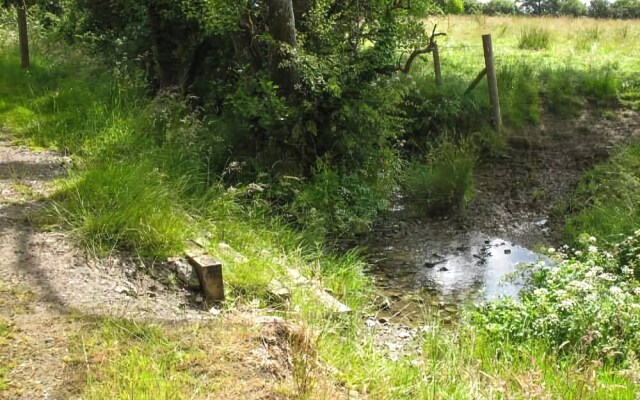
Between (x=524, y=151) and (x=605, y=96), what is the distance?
235cm

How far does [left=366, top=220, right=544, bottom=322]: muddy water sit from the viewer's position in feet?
20.1

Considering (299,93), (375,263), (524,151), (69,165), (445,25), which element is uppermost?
(445,25)

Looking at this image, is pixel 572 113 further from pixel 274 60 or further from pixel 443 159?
pixel 274 60

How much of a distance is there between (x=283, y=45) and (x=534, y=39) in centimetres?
982

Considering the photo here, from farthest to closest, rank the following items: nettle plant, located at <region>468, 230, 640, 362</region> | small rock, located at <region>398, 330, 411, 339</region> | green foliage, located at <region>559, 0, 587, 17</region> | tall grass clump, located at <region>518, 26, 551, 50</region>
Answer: green foliage, located at <region>559, 0, 587, 17</region>, tall grass clump, located at <region>518, 26, 551, 50</region>, small rock, located at <region>398, 330, 411, 339</region>, nettle plant, located at <region>468, 230, 640, 362</region>

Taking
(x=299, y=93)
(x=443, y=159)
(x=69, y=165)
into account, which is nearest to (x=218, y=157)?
(x=299, y=93)

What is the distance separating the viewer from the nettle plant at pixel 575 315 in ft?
14.3

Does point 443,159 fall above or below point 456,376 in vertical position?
above

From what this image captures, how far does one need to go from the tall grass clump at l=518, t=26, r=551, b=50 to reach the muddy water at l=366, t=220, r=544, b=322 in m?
8.33

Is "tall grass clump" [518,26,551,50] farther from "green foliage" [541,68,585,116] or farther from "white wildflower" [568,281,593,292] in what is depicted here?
"white wildflower" [568,281,593,292]

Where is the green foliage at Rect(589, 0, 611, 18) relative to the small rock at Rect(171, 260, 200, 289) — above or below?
above

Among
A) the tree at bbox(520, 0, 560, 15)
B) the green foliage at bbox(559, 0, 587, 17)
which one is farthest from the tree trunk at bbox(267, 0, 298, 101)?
the tree at bbox(520, 0, 560, 15)

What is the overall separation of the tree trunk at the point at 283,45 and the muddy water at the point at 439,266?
87.8 inches

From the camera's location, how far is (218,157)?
802 cm
